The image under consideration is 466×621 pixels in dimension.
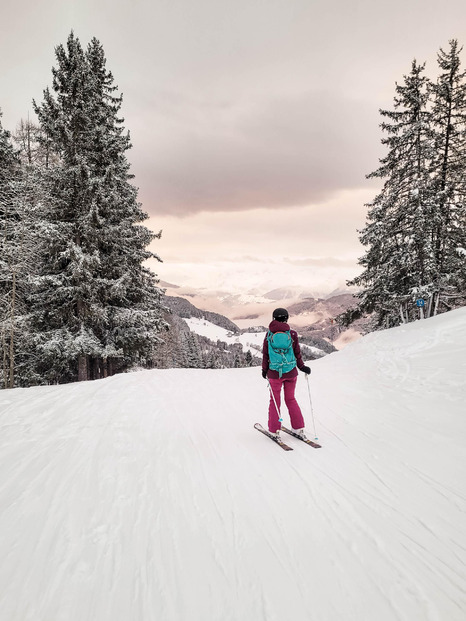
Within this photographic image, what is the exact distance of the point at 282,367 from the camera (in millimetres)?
5129

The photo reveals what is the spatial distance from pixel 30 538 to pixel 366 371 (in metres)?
9.77

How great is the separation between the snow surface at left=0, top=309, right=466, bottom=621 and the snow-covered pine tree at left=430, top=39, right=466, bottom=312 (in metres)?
12.2

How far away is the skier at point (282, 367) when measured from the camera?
507 cm

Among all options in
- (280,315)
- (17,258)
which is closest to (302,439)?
(280,315)

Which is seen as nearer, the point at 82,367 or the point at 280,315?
the point at 280,315

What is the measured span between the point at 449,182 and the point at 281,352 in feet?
60.3

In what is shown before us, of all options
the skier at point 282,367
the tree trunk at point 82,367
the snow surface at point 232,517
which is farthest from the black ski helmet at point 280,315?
the tree trunk at point 82,367

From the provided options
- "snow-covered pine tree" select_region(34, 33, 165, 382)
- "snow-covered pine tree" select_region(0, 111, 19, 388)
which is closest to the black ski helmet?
"snow-covered pine tree" select_region(34, 33, 165, 382)

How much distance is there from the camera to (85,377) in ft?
46.2

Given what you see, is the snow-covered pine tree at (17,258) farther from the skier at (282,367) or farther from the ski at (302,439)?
the ski at (302,439)

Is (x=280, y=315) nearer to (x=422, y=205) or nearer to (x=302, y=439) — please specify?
(x=302, y=439)

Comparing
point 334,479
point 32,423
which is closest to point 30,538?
point 334,479

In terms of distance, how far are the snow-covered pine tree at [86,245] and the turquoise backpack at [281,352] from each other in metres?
10.9

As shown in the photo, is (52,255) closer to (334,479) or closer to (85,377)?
(85,377)
